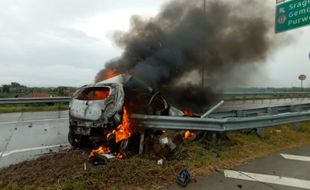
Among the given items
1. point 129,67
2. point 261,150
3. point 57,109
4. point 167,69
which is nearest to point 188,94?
point 167,69

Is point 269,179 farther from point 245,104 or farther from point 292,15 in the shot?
point 245,104

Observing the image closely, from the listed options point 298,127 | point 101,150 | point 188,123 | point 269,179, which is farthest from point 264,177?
point 298,127

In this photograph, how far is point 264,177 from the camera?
18.0 ft

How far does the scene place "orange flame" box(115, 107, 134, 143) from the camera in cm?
642

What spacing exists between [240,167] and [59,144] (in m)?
4.65

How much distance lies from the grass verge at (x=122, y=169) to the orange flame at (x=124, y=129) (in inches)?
24.9

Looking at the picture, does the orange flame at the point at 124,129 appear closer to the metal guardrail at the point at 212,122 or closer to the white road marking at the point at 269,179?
the metal guardrail at the point at 212,122

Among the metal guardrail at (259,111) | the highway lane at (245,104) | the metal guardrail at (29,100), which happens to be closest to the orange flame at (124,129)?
the metal guardrail at (259,111)

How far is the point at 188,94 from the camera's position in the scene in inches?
481

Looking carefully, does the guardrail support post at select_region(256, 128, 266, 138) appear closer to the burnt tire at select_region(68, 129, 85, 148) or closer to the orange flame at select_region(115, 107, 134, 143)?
the orange flame at select_region(115, 107, 134, 143)

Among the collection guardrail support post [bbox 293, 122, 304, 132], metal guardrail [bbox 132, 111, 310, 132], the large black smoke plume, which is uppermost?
the large black smoke plume

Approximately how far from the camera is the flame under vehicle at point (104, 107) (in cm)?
639

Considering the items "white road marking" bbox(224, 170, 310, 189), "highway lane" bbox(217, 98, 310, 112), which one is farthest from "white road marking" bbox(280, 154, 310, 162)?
"highway lane" bbox(217, 98, 310, 112)

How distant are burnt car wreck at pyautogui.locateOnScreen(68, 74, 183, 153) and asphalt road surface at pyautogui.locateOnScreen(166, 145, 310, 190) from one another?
1907 millimetres
